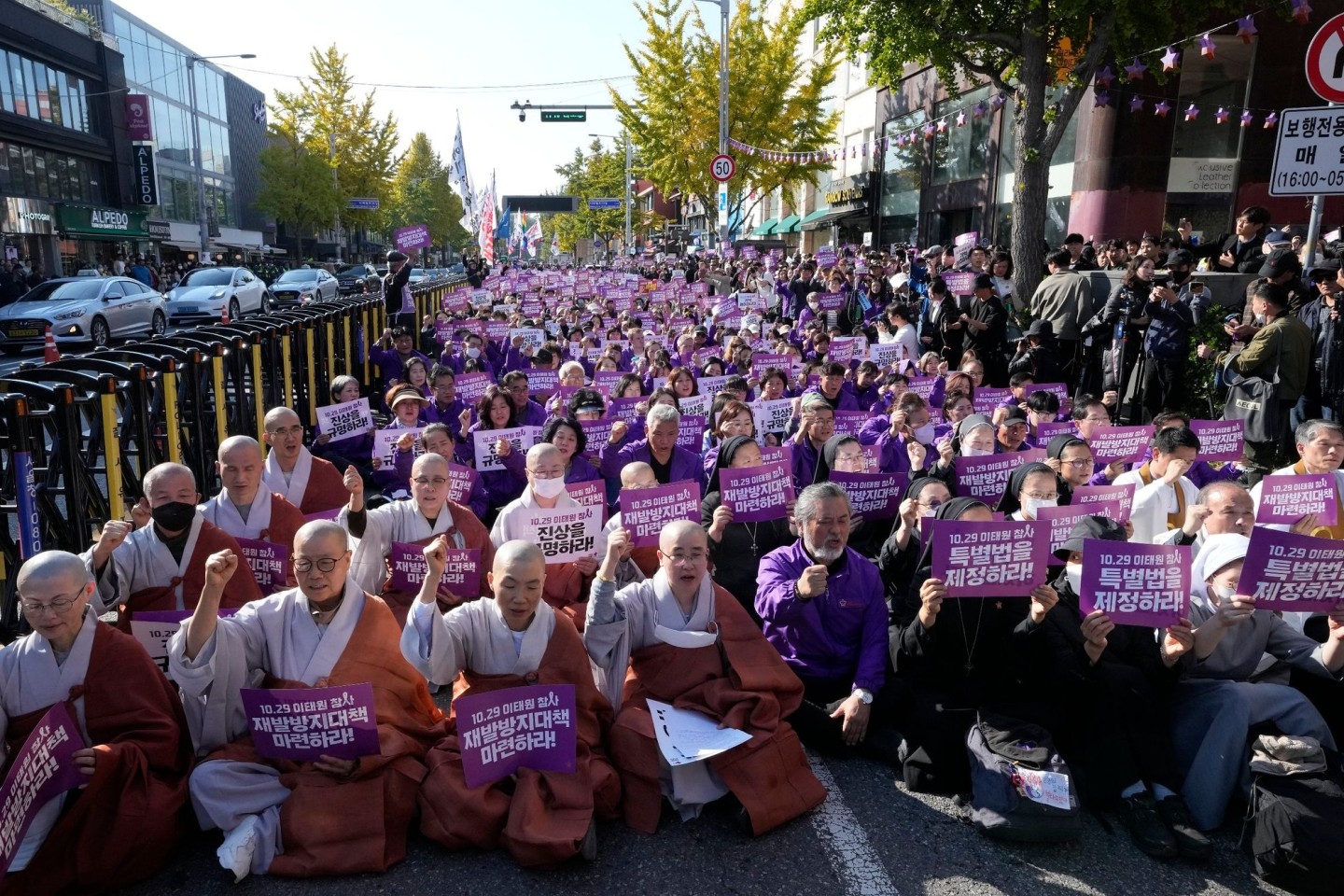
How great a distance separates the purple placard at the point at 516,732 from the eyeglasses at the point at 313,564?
2.45 feet

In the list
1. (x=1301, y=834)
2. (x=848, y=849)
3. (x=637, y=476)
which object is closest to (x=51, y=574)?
(x=637, y=476)

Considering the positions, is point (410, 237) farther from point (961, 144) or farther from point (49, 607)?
point (49, 607)

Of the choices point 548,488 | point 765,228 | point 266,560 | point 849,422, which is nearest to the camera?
point 266,560

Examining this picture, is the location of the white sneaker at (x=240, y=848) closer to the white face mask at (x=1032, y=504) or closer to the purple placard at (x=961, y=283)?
the white face mask at (x=1032, y=504)

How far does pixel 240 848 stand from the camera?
11.1 feet

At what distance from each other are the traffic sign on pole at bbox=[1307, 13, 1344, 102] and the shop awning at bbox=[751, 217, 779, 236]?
41.1 meters

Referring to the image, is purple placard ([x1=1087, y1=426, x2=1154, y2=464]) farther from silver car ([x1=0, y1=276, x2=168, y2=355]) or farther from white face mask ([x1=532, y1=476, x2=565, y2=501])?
silver car ([x1=0, y1=276, x2=168, y2=355])

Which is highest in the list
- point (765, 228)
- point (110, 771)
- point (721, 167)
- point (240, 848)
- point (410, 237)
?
point (721, 167)

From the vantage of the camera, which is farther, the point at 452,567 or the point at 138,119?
the point at 138,119

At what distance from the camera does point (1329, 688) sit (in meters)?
4.15

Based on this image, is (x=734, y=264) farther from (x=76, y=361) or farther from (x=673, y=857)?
(x=673, y=857)

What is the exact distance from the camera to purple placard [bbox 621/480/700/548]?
4.74 metres

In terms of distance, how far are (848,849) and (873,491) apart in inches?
104

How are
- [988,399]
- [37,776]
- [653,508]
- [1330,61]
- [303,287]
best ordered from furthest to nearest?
1. [303,287]
2. [988,399]
3. [1330,61]
4. [653,508]
5. [37,776]
